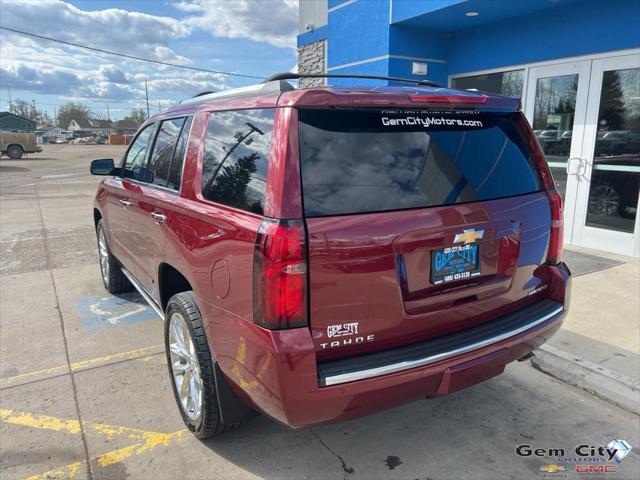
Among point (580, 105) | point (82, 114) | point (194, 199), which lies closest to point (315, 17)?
point (580, 105)

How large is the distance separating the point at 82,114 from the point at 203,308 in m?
139

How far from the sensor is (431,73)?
9156 mm

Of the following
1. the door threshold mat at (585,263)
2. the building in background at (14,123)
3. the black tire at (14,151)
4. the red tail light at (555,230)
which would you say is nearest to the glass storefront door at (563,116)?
the door threshold mat at (585,263)

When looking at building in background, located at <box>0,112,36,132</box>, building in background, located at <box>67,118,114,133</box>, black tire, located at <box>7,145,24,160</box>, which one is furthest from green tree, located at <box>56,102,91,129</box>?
black tire, located at <box>7,145,24,160</box>

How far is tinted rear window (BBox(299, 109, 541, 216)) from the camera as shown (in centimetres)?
213

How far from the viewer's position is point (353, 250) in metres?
2.08

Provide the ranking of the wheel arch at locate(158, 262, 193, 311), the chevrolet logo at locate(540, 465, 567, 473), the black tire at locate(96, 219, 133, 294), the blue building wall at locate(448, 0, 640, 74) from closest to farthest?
1. the chevrolet logo at locate(540, 465, 567, 473)
2. the wheel arch at locate(158, 262, 193, 311)
3. the black tire at locate(96, 219, 133, 294)
4. the blue building wall at locate(448, 0, 640, 74)

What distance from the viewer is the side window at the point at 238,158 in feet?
7.37

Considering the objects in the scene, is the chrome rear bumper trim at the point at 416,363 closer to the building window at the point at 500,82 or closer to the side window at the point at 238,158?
the side window at the point at 238,158

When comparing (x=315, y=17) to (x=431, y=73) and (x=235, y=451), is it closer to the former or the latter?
(x=431, y=73)

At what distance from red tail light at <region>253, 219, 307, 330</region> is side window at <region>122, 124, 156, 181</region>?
2.14 m

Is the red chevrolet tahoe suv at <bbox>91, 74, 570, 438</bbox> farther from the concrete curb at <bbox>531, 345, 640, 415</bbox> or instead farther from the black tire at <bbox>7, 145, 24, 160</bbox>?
the black tire at <bbox>7, 145, 24, 160</bbox>

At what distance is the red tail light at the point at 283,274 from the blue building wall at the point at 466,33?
636cm

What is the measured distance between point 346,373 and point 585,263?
17.8 ft
